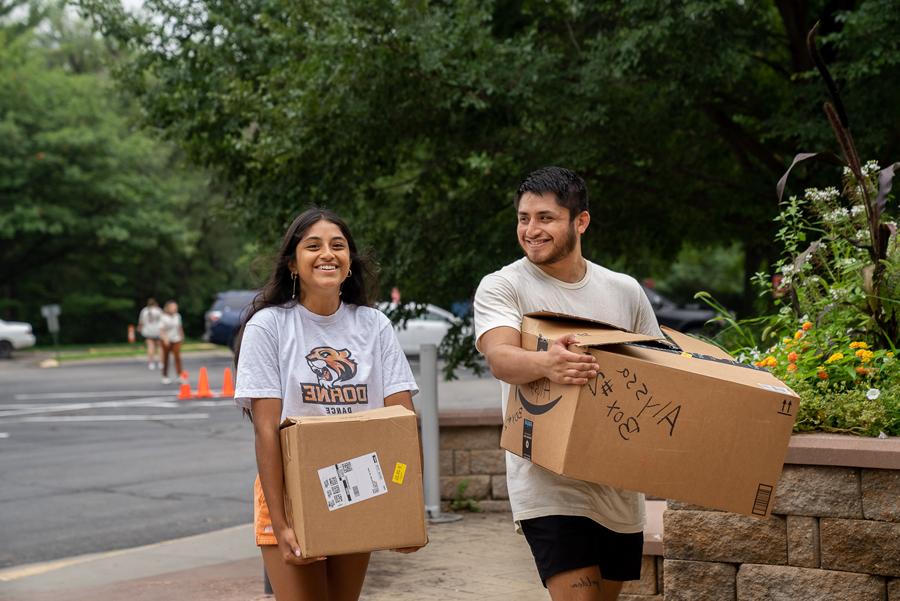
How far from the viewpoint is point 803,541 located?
448 centimetres

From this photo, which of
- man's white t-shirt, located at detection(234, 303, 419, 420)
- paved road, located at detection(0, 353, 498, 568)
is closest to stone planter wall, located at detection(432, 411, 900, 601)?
man's white t-shirt, located at detection(234, 303, 419, 420)

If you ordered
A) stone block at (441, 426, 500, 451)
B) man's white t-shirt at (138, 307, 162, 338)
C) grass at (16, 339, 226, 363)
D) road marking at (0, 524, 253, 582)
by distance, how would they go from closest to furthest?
road marking at (0, 524, 253, 582) < stone block at (441, 426, 500, 451) < man's white t-shirt at (138, 307, 162, 338) < grass at (16, 339, 226, 363)

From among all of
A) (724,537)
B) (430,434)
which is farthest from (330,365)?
(430,434)

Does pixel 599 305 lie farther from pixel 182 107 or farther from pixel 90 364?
pixel 90 364

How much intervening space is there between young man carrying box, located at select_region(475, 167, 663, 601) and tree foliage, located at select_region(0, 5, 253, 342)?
3431 cm

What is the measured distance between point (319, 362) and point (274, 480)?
382 mm

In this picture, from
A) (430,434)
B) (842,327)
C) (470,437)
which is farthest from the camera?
(470,437)

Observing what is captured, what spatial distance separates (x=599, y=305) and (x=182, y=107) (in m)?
7.95

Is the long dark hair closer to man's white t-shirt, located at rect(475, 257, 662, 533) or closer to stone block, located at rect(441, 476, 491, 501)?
man's white t-shirt, located at rect(475, 257, 662, 533)

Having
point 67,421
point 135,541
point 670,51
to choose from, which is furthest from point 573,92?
point 67,421

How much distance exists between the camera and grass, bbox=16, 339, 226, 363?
3572 cm

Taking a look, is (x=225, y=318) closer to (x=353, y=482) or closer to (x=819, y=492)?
(x=819, y=492)

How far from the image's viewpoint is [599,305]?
12.1 ft

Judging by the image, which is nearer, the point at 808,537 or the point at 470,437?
the point at 808,537
